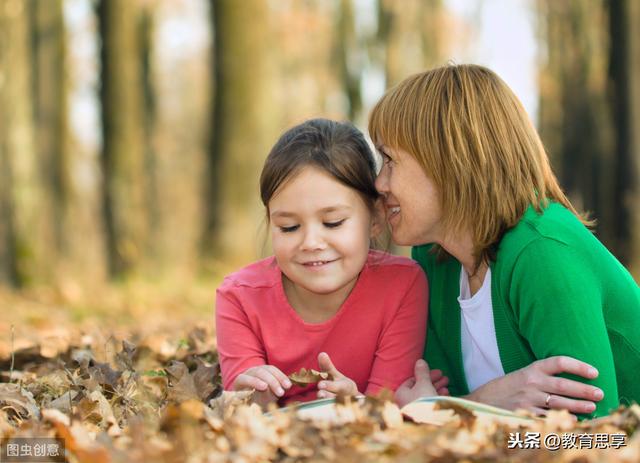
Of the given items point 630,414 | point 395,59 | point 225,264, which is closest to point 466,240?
point 630,414

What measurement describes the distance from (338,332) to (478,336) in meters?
0.58

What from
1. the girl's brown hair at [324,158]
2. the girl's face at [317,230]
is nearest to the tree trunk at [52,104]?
the girl's brown hair at [324,158]

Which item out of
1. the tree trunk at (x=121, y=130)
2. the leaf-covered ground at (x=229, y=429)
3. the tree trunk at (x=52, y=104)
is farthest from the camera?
the tree trunk at (x=52, y=104)

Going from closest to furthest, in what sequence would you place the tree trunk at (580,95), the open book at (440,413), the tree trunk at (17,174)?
the open book at (440,413)
the tree trunk at (17,174)
the tree trunk at (580,95)

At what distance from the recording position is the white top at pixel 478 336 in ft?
10.9

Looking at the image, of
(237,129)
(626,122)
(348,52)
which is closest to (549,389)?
(237,129)

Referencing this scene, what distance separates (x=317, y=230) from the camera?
10.6 feet

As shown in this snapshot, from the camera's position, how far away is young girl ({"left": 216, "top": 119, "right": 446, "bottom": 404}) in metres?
3.25

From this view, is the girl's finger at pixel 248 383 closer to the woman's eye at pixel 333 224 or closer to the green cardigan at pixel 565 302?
the woman's eye at pixel 333 224

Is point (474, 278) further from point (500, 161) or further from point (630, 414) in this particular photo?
point (630, 414)

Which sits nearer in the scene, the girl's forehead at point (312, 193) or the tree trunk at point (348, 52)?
the girl's forehead at point (312, 193)

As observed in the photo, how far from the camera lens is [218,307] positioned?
3494 mm

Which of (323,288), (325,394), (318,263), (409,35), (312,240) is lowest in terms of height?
(325,394)

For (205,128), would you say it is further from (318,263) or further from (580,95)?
(318,263)
